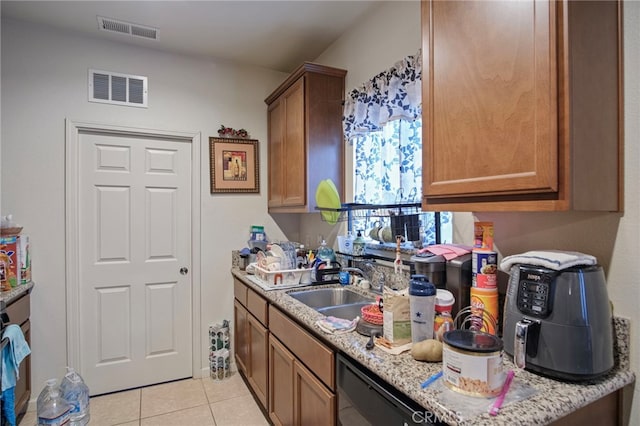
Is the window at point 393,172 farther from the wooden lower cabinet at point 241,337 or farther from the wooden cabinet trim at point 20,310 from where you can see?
the wooden cabinet trim at point 20,310

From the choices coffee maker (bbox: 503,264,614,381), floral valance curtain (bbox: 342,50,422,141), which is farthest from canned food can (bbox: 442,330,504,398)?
floral valance curtain (bbox: 342,50,422,141)

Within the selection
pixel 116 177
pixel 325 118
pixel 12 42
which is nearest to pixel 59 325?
pixel 116 177

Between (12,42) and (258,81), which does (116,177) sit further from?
(258,81)

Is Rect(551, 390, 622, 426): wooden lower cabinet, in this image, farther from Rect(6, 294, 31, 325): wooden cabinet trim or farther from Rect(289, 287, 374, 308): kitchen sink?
Rect(6, 294, 31, 325): wooden cabinet trim

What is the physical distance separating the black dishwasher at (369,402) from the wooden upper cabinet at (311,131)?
1.33 m

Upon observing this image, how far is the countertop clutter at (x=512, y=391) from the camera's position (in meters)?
0.81

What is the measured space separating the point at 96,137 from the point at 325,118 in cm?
176

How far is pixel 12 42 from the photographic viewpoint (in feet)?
7.79

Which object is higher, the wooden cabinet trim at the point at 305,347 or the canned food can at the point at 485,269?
the canned food can at the point at 485,269

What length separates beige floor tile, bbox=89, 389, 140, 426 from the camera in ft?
7.56

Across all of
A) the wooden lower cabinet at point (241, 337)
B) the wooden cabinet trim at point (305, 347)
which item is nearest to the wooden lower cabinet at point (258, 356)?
the wooden lower cabinet at point (241, 337)

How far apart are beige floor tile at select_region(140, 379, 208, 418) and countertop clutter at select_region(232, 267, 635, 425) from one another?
1.89 m

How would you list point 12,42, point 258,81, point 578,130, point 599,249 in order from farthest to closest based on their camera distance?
point 258,81, point 12,42, point 599,249, point 578,130

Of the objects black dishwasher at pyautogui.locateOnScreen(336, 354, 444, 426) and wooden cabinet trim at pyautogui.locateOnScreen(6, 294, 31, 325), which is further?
wooden cabinet trim at pyautogui.locateOnScreen(6, 294, 31, 325)
